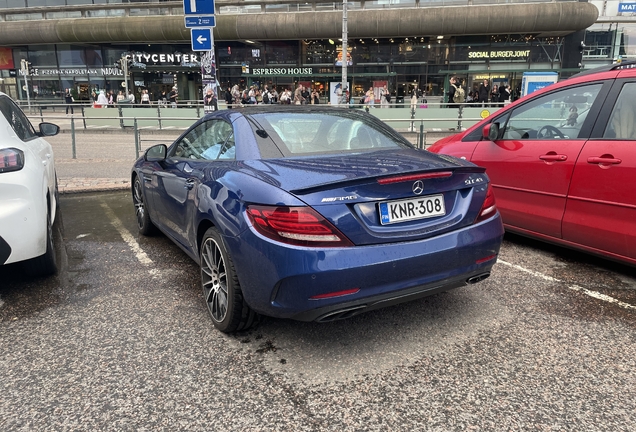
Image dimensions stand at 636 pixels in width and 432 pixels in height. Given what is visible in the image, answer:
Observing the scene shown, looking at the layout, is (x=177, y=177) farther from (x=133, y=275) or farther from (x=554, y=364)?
(x=554, y=364)

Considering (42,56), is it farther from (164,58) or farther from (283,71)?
(283,71)

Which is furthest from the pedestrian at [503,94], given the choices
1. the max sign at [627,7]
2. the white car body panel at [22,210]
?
the white car body panel at [22,210]

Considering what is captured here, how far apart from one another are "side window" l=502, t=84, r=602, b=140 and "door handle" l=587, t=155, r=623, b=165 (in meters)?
0.34

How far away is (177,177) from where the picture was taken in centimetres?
372

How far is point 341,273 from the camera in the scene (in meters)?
2.40

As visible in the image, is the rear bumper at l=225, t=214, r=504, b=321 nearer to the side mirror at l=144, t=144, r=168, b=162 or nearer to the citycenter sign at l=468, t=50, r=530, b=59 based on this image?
the side mirror at l=144, t=144, r=168, b=162

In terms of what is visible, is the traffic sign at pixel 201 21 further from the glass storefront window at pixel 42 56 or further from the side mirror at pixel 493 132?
the glass storefront window at pixel 42 56

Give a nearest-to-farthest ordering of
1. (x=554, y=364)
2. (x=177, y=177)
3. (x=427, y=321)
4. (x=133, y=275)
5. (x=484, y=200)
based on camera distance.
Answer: (x=554, y=364) → (x=484, y=200) → (x=427, y=321) → (x=177, y=177) → (x=133, y=275)

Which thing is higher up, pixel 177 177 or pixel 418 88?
pixel 418 88

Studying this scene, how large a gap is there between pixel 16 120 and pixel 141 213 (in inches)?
58.1

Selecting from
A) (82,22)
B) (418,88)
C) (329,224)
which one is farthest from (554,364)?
(82,22)

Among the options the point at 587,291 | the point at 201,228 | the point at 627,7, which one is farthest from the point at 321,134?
the point at 627,7

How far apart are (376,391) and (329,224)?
2.95ft

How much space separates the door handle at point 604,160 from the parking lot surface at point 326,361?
0.98 meters
